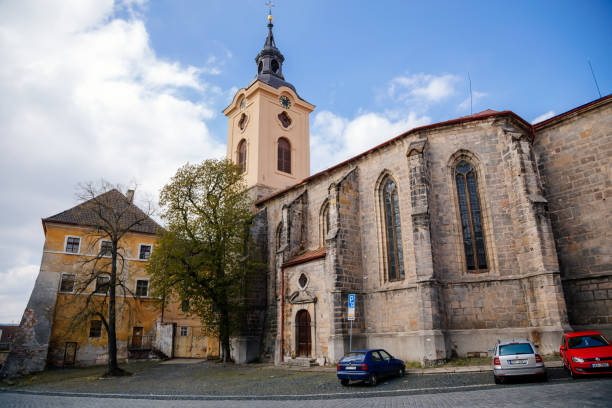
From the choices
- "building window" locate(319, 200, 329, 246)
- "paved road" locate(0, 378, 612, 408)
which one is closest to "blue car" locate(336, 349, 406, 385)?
"paved road" locate(0, 378, 612, 408)

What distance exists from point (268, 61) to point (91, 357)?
26.9 m

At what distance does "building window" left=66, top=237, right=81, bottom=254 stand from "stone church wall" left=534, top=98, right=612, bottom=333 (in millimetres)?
29371

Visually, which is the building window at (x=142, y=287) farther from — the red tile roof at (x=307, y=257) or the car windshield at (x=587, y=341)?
the car windshield at (x=587, y=341)

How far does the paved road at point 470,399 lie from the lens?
25.6ft

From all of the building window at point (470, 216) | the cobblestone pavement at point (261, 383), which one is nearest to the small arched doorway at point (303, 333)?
the cobblestone pavement at point (261, 383)

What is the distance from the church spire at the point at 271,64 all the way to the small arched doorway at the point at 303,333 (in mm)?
21304

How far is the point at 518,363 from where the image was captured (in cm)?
1065

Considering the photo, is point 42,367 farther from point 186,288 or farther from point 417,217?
point 417,217

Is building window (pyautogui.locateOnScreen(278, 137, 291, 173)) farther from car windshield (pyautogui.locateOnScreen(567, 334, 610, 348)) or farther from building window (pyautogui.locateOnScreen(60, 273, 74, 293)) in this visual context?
car windshield (pyautogui.locateOnScreen(567, 334, 610, 348))

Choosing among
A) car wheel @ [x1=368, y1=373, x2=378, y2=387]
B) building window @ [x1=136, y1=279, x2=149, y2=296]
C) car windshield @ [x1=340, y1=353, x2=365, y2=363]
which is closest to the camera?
car wheel @ [x1=368, y1=373, x2=378, y2=387]

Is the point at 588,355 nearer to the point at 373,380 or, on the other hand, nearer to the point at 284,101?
the point at 373,380

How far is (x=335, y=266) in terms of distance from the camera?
18.5 metres

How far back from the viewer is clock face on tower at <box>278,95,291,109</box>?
113 feet

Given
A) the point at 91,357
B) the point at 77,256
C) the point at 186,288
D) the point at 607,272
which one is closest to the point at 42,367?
the point at 91,357
